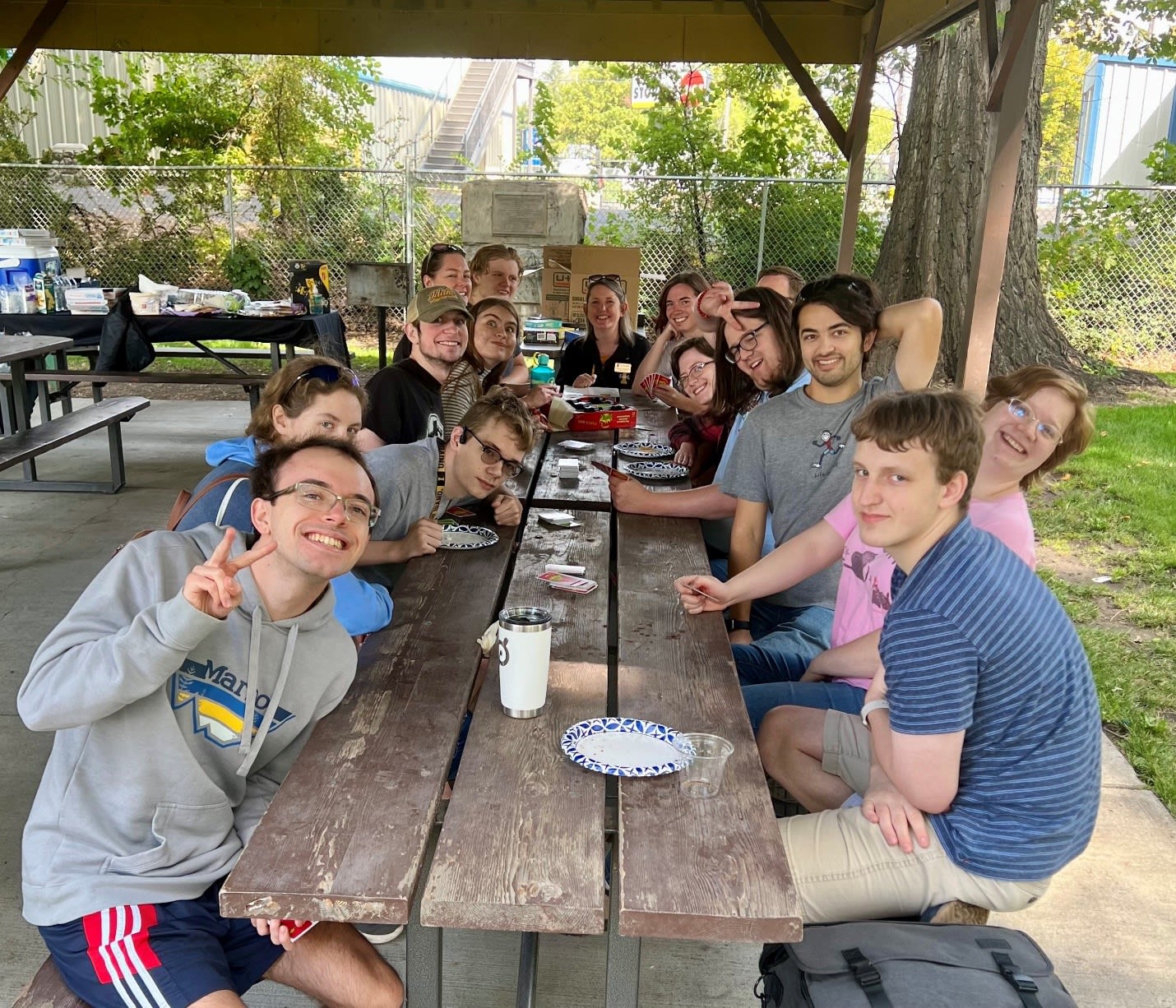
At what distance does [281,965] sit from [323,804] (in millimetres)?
387

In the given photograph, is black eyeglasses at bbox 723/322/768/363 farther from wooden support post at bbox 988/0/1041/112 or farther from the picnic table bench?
the picnic table bench

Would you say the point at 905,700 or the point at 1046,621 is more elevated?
the point at 1046,621

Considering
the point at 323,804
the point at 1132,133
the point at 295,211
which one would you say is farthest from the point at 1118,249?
the point at 1132,133

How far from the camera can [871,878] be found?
1.98 m

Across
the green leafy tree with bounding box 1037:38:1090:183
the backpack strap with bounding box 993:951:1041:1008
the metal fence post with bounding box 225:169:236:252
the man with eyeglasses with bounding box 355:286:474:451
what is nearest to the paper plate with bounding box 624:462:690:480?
the man with eyeglasses with bounding box 355:286:474:451

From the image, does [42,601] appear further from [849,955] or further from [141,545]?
[849,955]

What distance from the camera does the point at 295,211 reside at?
515 inches

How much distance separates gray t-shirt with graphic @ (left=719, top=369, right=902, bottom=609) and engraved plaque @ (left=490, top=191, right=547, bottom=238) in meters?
8.14

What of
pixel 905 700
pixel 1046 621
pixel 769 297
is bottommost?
pixel 905 700

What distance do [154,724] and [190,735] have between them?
75mm

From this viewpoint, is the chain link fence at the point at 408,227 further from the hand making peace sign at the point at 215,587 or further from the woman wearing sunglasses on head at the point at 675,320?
the hand making peace sign at the point at 215,587

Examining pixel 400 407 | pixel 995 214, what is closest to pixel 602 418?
pixel 400 407

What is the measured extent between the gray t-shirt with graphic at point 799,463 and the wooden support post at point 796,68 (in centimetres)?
406

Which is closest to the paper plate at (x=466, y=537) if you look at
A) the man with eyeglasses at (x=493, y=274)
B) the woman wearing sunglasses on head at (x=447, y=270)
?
the woman wearing sunglasses on head at (x=447, y=270)
